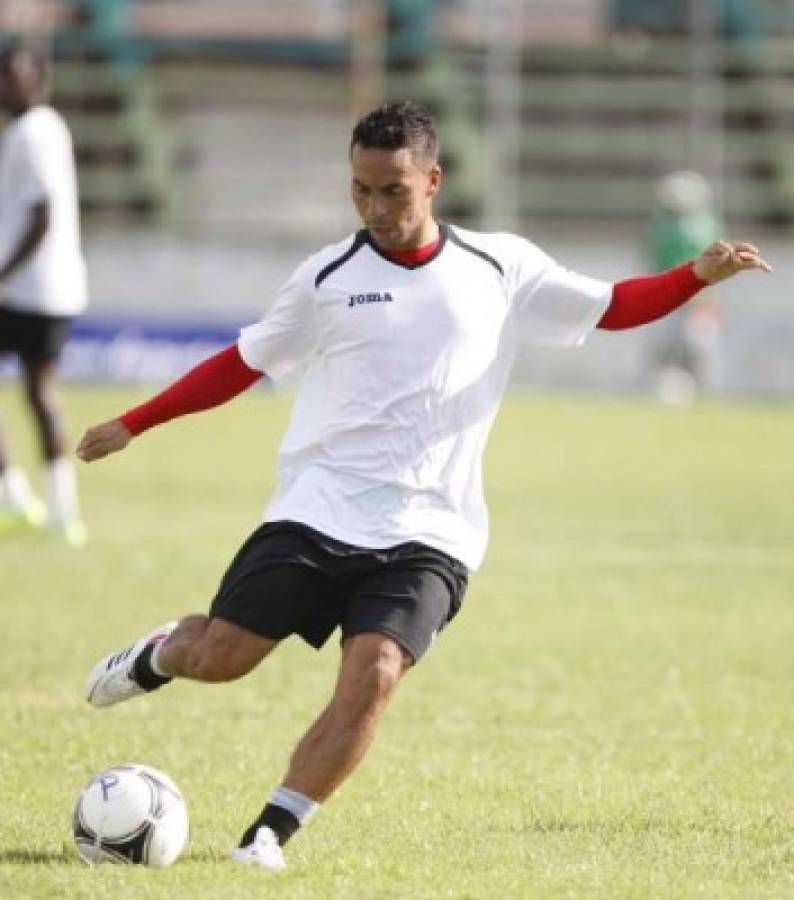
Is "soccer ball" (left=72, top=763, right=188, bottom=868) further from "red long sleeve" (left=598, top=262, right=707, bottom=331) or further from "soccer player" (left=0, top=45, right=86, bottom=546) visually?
"soccer player" (left=0, top=45, right=86, bottom=546)

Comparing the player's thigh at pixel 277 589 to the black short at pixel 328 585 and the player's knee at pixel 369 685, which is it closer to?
the black short at pixel 328 585

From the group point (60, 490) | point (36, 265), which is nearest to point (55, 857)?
point (60, 490)

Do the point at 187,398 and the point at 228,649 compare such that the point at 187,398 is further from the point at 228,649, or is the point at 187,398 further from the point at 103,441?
the point at 228,649

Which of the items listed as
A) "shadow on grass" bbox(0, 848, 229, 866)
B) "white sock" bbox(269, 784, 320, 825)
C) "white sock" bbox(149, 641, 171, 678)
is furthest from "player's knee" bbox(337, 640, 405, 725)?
"white sock" bbox(149, 641, 171, 678)

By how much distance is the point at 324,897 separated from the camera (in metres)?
5.34

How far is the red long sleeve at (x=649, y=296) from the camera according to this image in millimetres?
6297

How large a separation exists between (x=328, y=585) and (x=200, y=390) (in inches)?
27.6

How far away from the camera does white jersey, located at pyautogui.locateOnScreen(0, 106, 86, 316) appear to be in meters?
12.6

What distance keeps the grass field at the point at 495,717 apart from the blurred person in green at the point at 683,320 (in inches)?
385

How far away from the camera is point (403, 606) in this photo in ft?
19.0

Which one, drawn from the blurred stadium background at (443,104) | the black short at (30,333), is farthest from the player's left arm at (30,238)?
the blurred stadium background at (443,104)

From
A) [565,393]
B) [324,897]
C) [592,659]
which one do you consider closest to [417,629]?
[324,897]

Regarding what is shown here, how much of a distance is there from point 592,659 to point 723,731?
1.67 metres

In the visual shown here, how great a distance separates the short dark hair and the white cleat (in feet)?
5.70
